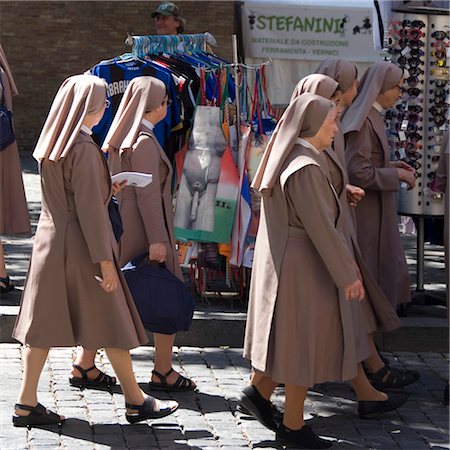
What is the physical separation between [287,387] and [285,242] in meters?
0.73

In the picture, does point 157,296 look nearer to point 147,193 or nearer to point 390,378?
point 147,193

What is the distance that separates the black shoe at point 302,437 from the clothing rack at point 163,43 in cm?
373

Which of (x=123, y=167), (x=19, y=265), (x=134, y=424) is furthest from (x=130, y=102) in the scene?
(x=19, y=265)

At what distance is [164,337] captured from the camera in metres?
7.05

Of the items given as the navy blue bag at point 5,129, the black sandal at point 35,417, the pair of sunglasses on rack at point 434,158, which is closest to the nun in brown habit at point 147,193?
the black sandal at point 35,417

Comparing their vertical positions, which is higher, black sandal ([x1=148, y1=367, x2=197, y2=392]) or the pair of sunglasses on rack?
the pair of sunglasses on rack

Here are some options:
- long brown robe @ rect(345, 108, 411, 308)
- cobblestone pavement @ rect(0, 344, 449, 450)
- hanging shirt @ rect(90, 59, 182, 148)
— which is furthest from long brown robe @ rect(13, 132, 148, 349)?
hanging shirt @ rect(90, 59, 182, 148)

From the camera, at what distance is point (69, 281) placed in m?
6.16

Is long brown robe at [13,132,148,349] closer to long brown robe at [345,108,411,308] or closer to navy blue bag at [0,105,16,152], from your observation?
long brown robe at [345,108,411,308]

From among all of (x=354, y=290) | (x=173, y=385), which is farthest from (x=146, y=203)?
(x=354, y=290)

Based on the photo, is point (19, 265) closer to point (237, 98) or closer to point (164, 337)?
point (237, 98)

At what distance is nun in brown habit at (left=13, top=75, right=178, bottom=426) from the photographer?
6.02 m

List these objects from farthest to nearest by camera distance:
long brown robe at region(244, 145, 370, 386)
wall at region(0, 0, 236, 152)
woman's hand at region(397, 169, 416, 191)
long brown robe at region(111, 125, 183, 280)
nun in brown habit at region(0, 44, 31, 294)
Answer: wall at region(0, 0, 236, 152) → nun in brown habit at region(0, 44, 31, 294) → woman's hand at region(397, 169, 416, 191) → long brown robe at region(111, 125, 183, 280) → long brown robe at region(244, 145, 370, 386)

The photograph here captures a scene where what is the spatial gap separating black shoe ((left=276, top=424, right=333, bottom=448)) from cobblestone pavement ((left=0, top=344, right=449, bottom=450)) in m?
0.10
